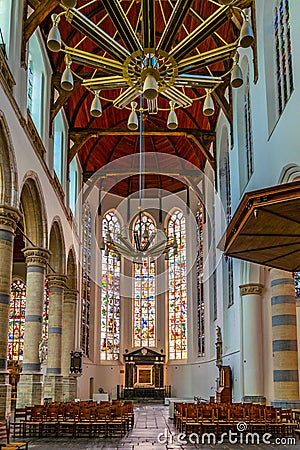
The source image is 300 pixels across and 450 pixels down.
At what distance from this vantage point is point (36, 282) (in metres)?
19.1

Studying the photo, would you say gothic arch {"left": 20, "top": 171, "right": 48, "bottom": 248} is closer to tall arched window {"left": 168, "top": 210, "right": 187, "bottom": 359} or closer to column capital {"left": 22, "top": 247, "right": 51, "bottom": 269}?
column capital {"left": 22, "top": 247, "right": 51, "bottom": 269}

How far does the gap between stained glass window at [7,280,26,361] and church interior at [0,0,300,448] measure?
0.11 metres

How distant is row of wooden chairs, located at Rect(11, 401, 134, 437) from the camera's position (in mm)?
13539

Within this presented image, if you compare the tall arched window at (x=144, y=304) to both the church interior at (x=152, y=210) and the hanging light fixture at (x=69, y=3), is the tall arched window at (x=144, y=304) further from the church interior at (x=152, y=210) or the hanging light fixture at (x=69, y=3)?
the hanging light fixture at (x=69, y=3)

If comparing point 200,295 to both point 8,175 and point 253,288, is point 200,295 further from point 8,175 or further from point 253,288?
point 8,175

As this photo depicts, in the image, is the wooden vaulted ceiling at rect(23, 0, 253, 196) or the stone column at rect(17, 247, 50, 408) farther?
the wooden vaulted ceiling at rect(23, 0, 253, 196)

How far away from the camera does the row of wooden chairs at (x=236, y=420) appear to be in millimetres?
13375

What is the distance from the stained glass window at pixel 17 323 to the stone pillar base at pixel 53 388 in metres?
8.25

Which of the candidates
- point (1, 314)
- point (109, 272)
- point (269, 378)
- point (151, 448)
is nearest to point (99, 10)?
point (1, 314)

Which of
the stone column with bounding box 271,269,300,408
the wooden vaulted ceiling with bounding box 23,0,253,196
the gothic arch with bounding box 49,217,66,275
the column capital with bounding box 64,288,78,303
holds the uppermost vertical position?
the wooden vaulted ceiling with bounding box 23,0,253,196

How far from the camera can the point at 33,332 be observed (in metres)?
18.7

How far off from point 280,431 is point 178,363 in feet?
66.5

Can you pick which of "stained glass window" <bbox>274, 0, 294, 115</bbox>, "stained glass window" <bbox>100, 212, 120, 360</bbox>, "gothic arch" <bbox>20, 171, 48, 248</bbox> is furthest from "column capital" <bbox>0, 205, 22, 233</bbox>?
"stained glass window" <bbox>100, 212, 120, 360</bbox>

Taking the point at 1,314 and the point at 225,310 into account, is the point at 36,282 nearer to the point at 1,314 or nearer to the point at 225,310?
the point at 1,314
